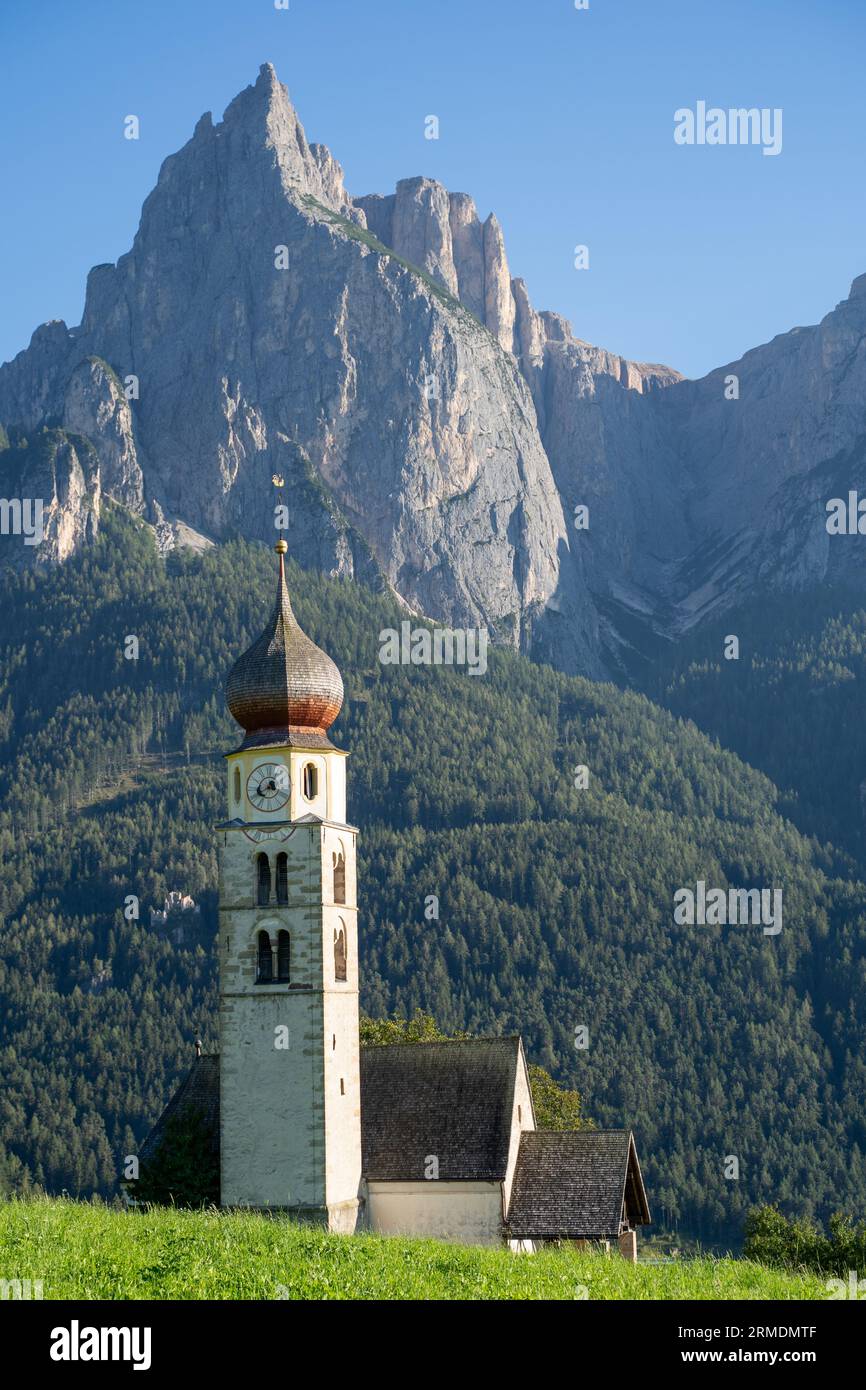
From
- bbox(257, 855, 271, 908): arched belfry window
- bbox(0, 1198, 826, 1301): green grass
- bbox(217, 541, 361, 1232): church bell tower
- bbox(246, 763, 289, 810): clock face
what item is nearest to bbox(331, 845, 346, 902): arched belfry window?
bbox(217, 541, 361, 1232): church bell tower

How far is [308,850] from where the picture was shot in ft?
187

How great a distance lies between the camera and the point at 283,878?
57.7 meters

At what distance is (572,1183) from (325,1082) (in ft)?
26.6

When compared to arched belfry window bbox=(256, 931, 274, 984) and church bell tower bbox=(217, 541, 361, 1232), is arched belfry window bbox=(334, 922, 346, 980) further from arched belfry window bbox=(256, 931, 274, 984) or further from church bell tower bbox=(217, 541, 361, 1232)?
arched belfry window bbox=(256, 931, 274, 984)

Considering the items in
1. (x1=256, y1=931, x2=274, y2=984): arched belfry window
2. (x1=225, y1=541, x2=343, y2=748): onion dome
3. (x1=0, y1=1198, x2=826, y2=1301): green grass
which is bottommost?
(x1=0, y1=1198, x2=826, y2=1301): green grass

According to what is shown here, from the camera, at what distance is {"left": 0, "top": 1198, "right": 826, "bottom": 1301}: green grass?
28969 millimetres

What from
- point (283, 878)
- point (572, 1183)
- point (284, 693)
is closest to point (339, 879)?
point (283, 878)

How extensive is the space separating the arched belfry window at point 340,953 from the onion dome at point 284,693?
579 cm

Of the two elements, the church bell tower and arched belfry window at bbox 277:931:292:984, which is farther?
arched belfry window at bbox 277:931:292:984

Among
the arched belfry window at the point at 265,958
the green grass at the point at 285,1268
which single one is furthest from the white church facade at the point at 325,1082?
the green grass at the point at 285,1268

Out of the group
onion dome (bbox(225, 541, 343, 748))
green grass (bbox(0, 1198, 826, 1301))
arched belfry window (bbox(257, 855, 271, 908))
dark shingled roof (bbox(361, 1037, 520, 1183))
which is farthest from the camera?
onion dome (bbox(225, 541, 343, 748))

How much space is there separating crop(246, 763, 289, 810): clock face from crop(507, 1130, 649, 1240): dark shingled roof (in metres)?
12.9
